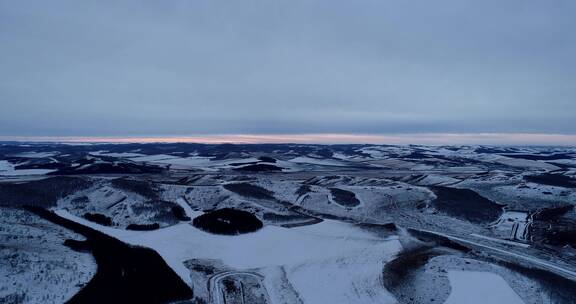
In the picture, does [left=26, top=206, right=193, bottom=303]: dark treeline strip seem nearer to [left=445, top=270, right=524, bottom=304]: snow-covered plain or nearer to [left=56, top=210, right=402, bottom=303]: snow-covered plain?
[left=56, top=210, right=402, bottom=303]: snow-covered plain

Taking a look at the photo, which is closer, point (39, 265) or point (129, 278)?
point (129, 278)

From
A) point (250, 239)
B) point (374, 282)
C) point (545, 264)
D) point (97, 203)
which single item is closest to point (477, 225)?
point (545, 264)

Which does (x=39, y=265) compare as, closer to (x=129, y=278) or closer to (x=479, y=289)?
(x=129, y=278)

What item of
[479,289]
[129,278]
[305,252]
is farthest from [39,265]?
[479,289]

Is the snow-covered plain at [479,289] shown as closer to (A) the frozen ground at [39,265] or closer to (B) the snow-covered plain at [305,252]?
(B) the snow-covered plain at [305,252]

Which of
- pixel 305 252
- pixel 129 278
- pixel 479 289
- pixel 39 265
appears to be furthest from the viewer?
pixel 305 252

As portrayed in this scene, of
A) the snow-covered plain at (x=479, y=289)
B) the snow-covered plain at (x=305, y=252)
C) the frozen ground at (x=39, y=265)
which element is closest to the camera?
the frozen ground at (x=39, y=265)

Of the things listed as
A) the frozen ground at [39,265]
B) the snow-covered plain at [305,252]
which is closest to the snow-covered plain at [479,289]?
the snow-covered plain at [305,252]

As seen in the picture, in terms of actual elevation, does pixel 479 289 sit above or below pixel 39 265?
below

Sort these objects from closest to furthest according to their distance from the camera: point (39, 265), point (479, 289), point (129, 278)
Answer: point (479, 289) → point (129, 278) → point (39, 265)

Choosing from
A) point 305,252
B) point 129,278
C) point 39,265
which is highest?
point 39,265

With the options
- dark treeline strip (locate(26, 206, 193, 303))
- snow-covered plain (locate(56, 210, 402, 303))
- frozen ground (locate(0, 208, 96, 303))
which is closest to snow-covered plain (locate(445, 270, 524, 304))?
snow-covered plain (locate(56, 210, 402, 303))

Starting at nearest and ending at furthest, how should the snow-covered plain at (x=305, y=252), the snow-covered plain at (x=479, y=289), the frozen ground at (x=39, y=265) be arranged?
the frozen ground at (x=39, y=265), the snow-covered plain at (x=479, y=289), the snow-covered plain at (x=305, y=252)
